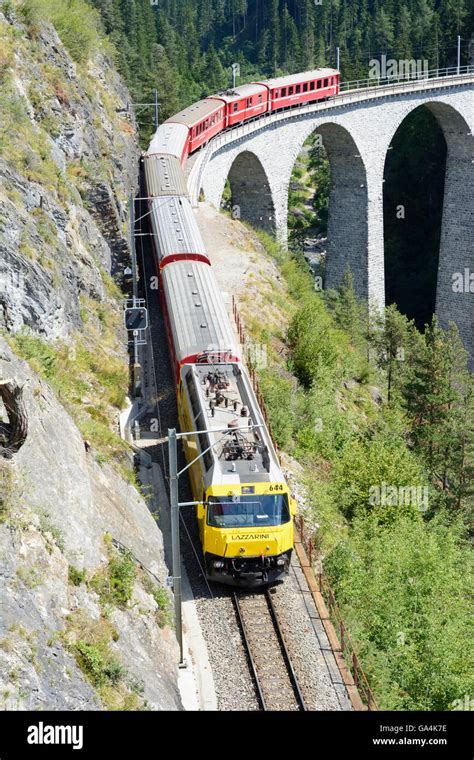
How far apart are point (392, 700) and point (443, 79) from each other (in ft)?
164

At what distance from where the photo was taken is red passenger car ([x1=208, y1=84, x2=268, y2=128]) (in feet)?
164

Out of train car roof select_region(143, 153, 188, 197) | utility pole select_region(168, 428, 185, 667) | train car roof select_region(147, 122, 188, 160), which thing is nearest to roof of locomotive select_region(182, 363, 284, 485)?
utility pole select_region(168, 428, 185, 667)

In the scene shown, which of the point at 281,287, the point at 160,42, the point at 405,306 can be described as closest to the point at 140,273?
the point at 281,287

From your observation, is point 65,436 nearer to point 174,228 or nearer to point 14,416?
point 14,416

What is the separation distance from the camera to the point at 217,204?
1857 inches

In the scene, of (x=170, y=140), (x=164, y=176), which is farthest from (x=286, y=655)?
(x=170, y=140)

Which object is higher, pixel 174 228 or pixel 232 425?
pixel 174 228

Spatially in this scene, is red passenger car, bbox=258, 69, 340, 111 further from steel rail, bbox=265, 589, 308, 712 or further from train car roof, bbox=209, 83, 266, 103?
steel rail, bbox=265, 589, 308, 712

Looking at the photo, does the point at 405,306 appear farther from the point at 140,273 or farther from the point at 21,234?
the point at 21,234

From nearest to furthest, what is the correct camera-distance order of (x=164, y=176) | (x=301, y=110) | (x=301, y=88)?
(x=164, y=176), (x=301, y=110), (x=301, y=88)

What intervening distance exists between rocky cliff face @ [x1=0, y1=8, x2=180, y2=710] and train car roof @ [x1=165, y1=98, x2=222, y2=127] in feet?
37.9

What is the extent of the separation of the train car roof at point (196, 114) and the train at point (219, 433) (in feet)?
44.9

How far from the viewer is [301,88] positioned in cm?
5344

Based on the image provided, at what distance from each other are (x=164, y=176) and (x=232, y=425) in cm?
2144
